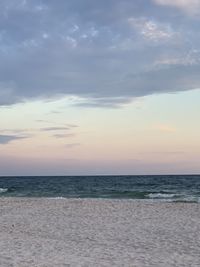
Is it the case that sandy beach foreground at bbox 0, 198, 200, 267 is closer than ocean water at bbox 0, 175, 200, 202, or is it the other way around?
sandy beach foreground at bbox 0, 198, 200, 267

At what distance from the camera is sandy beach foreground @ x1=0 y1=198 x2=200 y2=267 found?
10.4 metres

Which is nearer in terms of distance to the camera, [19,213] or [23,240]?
[23,240]

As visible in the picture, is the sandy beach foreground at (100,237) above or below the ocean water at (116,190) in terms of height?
below

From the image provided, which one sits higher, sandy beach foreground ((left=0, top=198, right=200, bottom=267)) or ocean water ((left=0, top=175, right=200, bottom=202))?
ocean water ((left=0, top=175, right=200, bottom=202))

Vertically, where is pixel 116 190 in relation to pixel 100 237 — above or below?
above

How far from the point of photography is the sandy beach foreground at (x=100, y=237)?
34.2 feet

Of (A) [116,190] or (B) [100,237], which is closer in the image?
(B) [100,237]

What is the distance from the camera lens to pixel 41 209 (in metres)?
22.2

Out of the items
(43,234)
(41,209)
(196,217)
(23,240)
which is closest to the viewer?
(23,240)

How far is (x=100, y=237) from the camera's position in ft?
44.7

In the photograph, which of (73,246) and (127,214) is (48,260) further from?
(127,214)

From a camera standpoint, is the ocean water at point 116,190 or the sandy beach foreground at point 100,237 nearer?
the sandy beach foreground at point 100,237

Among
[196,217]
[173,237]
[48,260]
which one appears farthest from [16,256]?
[196,217]

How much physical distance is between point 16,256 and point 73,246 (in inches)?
76.6
